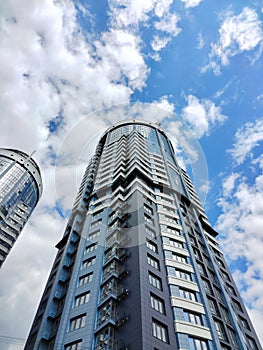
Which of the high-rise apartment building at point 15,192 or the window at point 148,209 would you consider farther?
the high-rise apartment building at point 15,192

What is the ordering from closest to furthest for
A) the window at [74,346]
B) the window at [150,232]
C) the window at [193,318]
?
the window at [74,346] < the window at [193,318] < the window at [150,232]

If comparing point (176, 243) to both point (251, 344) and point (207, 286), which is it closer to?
point (207, 286)

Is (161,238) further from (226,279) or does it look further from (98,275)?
(226,279)

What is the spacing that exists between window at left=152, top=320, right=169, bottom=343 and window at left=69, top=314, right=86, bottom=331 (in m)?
7.67

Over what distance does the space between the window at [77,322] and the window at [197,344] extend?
10496mm

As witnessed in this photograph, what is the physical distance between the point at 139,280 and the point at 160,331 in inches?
191

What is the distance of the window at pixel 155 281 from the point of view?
1053 inches

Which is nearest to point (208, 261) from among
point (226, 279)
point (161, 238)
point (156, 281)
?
point (226, 279)

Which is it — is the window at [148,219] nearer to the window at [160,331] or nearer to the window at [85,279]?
the window at [85,279]

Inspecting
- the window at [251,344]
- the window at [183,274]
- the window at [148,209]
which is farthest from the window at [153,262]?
the window at [251,344]

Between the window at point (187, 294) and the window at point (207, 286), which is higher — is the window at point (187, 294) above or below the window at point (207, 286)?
below

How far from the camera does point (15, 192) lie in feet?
297

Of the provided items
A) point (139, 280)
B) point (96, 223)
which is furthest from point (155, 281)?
point (96, 223)

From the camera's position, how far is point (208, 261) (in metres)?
37.7
